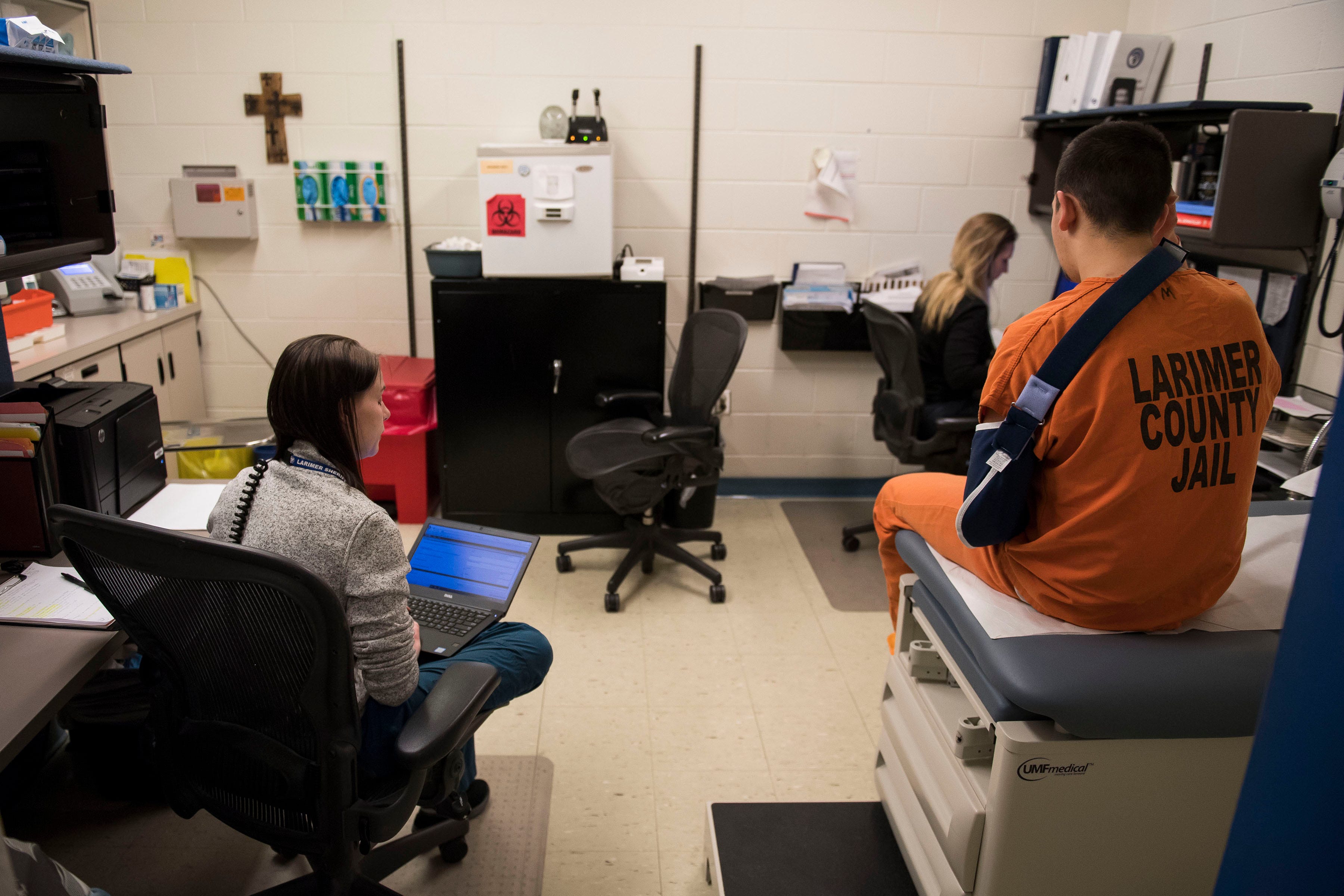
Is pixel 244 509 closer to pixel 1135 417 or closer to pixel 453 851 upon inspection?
pixel 453 851

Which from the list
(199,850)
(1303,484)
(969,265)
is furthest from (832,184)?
(199,850)

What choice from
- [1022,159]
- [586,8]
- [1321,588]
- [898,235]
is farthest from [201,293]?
[1321,588]

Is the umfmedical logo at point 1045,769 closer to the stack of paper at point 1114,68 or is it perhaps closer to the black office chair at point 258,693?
the black office chair at point 258,693

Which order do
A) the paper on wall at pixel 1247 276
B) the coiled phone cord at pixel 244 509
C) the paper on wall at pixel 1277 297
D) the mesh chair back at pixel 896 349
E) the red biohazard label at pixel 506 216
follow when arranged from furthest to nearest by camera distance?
the red biohazard label at pixel 506 216, the mesh chair back at pixel 896 349, the paper on wall at pixel 1247 276, the paper on wall at pixel 1277 297, the coiled phone cord at pixel 244 509

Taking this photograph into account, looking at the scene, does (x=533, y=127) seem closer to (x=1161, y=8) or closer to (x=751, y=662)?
(x=751, y=662)

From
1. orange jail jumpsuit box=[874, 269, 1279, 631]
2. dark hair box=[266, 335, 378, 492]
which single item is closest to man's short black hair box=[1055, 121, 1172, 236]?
orange jail jumpsuit box=[874, 269, 1279, 631]

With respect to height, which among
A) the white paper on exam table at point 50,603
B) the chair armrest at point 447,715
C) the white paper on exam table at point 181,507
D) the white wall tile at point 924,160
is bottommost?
the chair armrest at point 447,715

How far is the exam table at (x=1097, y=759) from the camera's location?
141 centimetres

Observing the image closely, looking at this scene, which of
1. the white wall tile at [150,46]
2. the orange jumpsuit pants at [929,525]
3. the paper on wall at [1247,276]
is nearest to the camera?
the orange jumpsuit pants at [929,525]

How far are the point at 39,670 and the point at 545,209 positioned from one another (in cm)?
232

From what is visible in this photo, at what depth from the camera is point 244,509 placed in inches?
57.1

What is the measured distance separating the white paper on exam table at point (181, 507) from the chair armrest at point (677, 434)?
4.39ft

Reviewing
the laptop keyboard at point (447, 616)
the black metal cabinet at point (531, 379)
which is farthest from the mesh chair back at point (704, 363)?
the laptop keyboard at point (447, 616)

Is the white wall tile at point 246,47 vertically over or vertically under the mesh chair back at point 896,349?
over
